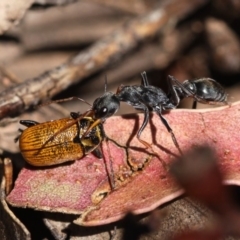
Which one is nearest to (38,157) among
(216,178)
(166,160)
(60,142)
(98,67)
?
(60,142)

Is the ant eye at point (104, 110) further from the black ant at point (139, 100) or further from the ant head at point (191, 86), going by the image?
the ant head at point (191, 86)

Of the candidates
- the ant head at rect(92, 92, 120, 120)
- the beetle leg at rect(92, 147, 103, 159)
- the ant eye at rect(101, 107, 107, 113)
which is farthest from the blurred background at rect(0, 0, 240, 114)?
the beetle leg at rect(92, 147, 103, 159)

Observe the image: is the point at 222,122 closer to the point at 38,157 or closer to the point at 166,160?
the point at 166,160

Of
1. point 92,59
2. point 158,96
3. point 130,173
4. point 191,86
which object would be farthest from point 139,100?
point 130,173

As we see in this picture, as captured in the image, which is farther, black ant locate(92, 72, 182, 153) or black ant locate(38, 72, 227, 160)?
black ant locate(38, 72, 227, 160)

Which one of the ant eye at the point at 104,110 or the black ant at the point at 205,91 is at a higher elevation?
the ant eye at the point at 104,110

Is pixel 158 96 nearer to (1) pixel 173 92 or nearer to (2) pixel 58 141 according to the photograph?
(1) pixel 173 92

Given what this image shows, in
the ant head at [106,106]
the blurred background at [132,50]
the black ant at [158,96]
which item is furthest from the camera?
the blurred background at [132,50]

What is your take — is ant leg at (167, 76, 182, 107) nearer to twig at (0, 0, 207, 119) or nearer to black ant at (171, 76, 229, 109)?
black ant at (171, 76, 229, 109)

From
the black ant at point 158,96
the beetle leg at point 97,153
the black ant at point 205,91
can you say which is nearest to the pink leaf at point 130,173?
the beetle leg at point 97,153
